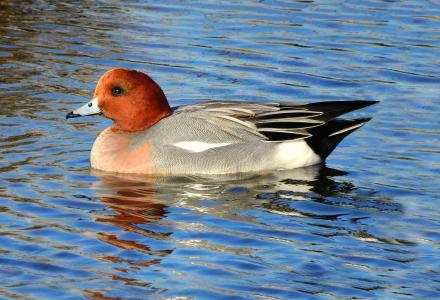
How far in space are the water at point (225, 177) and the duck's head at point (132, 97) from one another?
1.62ft

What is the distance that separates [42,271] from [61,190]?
5.90 ft

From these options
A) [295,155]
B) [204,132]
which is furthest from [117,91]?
[295,155]

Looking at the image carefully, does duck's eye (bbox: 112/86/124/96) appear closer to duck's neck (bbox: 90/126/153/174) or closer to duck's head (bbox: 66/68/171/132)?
duck's head (bbox: 66/68/171/132)

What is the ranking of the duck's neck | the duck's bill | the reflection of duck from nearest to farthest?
the reflection of duck
the duck's neck
the duck's bill

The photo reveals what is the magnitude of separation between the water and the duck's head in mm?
492

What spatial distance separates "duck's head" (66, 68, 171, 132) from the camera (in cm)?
984

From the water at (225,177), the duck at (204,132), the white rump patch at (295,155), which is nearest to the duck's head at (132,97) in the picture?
the duck at (204,132)

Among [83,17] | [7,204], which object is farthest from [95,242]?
[83,17]

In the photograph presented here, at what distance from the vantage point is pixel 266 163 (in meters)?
9.79

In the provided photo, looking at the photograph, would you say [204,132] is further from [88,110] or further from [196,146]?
[88,110]

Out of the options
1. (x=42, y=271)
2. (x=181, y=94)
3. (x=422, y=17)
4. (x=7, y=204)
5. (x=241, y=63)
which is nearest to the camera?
(x=42, y=271)

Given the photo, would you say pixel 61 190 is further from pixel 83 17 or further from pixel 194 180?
pixel 83 17

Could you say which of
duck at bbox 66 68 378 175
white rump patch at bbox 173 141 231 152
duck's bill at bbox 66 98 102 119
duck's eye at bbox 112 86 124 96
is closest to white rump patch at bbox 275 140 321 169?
duck at bbox 66 68 378 175

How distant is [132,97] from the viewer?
32.4 feet
